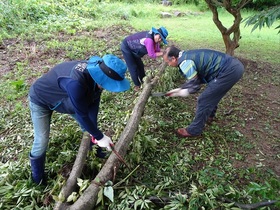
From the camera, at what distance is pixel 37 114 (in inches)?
98.7

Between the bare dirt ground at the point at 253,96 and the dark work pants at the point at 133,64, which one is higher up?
the dark work pants at the point at 133,64

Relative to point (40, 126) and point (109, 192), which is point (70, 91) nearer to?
point (40, 126)

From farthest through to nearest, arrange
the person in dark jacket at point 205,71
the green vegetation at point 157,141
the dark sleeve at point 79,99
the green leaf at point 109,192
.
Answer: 1. the person in dark jacket at point 205,71
2. the green vegetation at point 157,141
3. the green leaf at point 109,192
4. the dark sleeve at point 79,99

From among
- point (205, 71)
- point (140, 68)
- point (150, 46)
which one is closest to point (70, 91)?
point (205, 71)

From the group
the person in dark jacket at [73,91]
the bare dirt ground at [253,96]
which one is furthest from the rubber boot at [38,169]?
the bare dirt ground at [253,96]

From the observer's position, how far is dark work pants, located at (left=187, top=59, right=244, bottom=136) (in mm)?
Answer: 3281

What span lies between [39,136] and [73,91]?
2.50 ft

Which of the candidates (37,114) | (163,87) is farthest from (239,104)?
(37,114)

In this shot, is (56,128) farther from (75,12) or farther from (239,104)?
(75,12)

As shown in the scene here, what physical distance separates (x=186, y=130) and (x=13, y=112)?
2.70 m

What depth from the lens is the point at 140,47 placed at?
173 inches

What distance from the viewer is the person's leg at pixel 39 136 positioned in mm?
2514

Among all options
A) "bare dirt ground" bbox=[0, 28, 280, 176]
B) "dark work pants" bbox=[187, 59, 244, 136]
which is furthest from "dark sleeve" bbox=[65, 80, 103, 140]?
"bare dirt ground" bbox=[0, 28, 280, 176]

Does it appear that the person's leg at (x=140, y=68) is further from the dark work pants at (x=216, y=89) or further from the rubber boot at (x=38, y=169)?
the rubber boot at (x=38, y=169)
